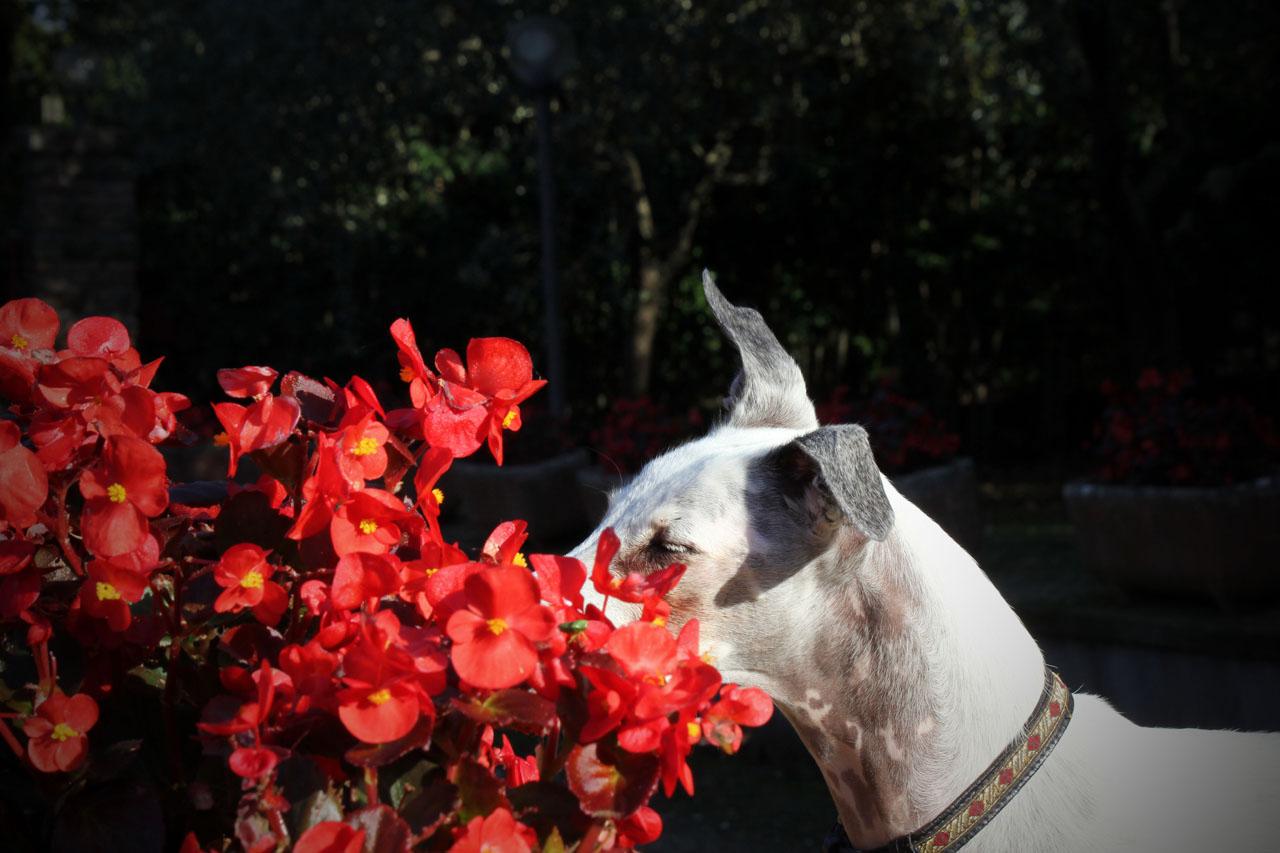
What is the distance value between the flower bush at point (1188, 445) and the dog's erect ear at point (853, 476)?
3947 mm

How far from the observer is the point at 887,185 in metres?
12.2

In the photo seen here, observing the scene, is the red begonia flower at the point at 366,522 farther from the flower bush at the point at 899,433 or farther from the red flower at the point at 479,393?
the flower bush at the point at 899,433

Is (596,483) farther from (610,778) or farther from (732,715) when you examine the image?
(610,778)

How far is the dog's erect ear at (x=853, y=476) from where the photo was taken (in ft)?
5.11

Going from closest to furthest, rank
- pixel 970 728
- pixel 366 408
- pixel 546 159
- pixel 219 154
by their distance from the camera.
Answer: pixel 366 408 < pixel 970 728 < pixel 546 159 < pixel 219 154

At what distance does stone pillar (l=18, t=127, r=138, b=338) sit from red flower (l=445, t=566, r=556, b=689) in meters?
9.73

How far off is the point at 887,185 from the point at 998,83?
2.00m

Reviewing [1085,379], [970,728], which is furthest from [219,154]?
[970,728]

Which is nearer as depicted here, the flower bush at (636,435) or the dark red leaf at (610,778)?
the dark red leaf at (610,778)

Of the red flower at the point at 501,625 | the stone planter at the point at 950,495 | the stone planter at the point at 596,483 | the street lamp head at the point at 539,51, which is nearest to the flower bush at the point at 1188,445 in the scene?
the stone planter at the point at 950,495

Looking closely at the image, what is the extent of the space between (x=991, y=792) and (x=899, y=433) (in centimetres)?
490

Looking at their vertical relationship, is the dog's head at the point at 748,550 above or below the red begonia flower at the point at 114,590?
below

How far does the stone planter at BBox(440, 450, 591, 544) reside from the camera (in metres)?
7.63

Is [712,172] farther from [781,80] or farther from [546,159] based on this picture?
[546,159]
